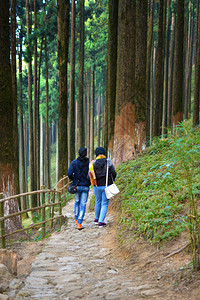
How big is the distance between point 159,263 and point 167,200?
1.58 m

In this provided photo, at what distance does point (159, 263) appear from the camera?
178 inches

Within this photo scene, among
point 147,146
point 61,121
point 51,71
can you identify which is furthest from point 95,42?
point 147,146

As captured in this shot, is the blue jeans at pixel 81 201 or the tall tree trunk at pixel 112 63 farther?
the tall tree trunk at pixel 112 63

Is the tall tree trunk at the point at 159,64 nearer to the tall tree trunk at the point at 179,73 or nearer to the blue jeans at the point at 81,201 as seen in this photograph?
the tall tree trunk at the point at 179,73

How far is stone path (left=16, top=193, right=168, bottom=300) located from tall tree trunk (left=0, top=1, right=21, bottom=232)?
1.78m

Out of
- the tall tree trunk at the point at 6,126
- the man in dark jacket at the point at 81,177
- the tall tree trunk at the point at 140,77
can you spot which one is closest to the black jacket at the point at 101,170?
the man in dark jacket at the point at 81,177

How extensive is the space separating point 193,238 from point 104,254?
2.27 metres

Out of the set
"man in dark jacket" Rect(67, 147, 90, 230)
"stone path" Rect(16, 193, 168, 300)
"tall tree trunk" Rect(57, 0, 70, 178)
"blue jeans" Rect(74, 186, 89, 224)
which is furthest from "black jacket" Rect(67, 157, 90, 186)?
"tall tree trunk" Rect(57, 0, 70, 178)

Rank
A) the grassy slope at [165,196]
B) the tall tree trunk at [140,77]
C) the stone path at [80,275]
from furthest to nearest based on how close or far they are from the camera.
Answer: the tall tree trunk at [140,77]
the grassy slope at [165,196]
the stone path at [80,275]

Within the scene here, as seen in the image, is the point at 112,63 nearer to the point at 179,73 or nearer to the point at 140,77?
the point at 140,77

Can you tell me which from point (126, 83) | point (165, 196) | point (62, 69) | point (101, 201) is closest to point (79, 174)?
point (101, 201)

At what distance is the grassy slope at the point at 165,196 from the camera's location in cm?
439

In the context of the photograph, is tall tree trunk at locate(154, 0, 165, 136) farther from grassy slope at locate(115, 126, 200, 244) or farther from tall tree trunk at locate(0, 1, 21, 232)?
tall tree trunk at locate(0, 1, 21, 232)

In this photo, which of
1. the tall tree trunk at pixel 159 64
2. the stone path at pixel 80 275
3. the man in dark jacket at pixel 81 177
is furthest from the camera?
the tall tree trunk at pixel 159 64
